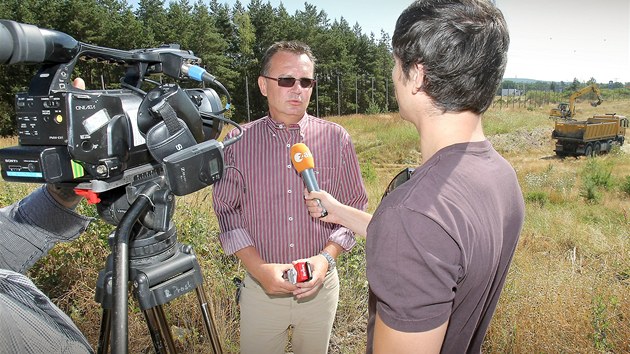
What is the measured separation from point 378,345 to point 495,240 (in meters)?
0.40

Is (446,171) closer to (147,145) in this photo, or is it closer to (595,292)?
(147,145)

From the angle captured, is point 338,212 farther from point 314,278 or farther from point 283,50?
point 283,50

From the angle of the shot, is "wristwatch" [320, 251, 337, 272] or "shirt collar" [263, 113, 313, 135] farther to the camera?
"shirt collar" [263, 113, 313, 135]

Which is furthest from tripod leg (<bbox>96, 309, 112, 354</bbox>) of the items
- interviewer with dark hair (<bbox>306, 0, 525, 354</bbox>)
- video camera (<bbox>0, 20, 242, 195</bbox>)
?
interviewer with dark hair (<bbox>306, 0, 525, 354</bbox>)

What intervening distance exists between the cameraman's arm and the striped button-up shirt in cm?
112

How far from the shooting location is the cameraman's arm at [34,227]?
1.34 metres

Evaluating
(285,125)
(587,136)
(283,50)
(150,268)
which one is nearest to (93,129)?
(150,268)

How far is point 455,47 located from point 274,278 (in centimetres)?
155

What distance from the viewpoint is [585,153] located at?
23.1 meters

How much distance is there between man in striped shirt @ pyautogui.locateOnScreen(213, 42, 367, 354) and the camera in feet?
8.31

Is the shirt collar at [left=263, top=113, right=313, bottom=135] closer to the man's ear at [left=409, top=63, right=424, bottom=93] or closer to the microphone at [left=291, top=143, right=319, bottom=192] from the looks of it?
the microphone at [left=291, top=143, right=319, bottom=192]

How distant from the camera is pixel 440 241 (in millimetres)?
1035

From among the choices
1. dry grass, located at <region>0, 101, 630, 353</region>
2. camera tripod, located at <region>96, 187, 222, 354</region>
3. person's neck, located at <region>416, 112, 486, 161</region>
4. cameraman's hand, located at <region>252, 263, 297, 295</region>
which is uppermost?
person's neck, located at <region>416, 112, 486, 161</region>

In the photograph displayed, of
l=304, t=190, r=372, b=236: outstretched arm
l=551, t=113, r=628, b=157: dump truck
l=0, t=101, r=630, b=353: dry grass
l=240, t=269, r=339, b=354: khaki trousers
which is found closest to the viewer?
l=304, t=190, r=372, b=236: outstretched arm
